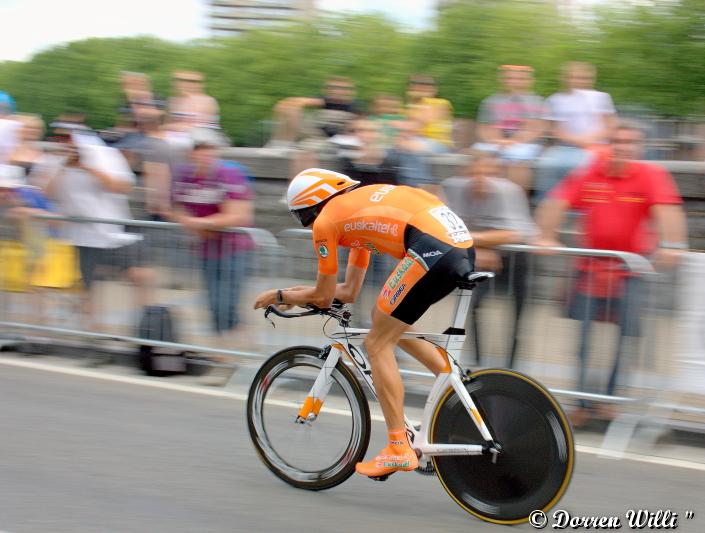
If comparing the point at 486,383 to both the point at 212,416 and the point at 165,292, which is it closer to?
the point at 212,416

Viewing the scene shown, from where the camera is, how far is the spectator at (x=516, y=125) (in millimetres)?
9703

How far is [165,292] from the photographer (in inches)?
328

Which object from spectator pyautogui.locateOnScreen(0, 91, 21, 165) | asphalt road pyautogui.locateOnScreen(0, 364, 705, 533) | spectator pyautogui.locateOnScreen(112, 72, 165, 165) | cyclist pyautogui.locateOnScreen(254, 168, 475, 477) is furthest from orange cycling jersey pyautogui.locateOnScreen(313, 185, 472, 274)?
spectator pyautogui.locateOnScreen(0, 91, 21, 165)

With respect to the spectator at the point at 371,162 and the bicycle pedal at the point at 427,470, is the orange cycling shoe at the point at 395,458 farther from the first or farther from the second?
the spectator at the point at 371,162

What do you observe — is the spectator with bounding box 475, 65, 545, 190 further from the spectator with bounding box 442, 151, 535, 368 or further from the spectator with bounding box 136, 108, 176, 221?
the spectator with bounding box 136, 108, 176, 221

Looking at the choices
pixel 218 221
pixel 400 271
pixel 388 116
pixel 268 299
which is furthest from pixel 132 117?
pixel 400 271

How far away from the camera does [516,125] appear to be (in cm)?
996

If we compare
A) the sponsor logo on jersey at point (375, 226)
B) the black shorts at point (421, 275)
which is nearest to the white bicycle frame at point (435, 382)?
the black shorts at point (421, 275)

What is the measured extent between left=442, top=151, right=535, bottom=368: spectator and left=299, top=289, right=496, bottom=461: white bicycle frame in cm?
209

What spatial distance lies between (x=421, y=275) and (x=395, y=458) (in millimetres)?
940

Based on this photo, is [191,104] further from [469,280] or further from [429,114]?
[469,280]

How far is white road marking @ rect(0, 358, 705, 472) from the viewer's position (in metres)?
6.26

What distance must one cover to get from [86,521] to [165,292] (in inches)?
138

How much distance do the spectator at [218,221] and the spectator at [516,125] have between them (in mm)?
2667
